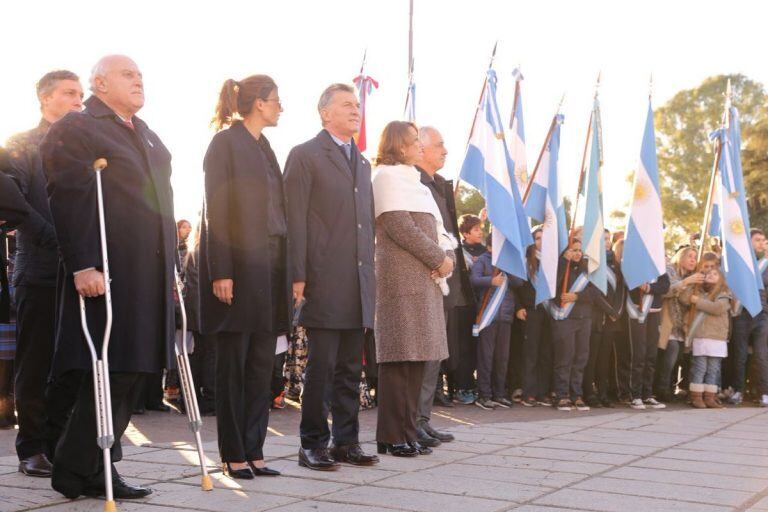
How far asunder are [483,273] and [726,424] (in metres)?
3.11

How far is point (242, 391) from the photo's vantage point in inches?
209

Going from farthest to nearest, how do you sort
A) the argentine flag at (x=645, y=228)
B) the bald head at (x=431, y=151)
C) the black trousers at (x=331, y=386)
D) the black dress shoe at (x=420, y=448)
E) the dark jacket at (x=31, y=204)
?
the argentine flag at (x=645, y=228)
the bald head at (x=431, y=151)
the black dress shoe at (x=420, y=448)
the black trousers at (x=331, y=386)
the dark jacket at (x=31, y=204)

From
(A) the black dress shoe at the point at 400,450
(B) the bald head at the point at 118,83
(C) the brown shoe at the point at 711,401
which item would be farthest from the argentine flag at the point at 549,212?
(B) the bald head at the point at 118,83

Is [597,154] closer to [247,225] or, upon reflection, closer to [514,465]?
[514,465]

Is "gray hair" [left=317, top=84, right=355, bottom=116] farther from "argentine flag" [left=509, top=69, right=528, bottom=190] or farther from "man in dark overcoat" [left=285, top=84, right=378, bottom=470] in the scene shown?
"argentine flag" [left=509, top=69, right=528, bottom=190]

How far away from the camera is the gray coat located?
6.31 meters

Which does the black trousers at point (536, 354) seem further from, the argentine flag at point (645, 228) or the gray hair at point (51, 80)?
the gray hair at point (51, 80)

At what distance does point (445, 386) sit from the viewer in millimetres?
12359

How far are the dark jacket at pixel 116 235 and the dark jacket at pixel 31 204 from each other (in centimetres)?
60

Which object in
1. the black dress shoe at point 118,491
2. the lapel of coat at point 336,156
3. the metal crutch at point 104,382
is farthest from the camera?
the lapel of coat at point 336,156

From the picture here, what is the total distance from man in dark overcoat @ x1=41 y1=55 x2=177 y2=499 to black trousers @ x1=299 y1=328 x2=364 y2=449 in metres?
1.24

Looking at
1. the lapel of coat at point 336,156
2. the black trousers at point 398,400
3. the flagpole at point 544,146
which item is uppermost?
the flagpole at point 544,146

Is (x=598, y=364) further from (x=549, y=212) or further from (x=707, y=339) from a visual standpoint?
(x=549, y=212)

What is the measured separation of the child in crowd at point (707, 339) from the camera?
39.5 ft
